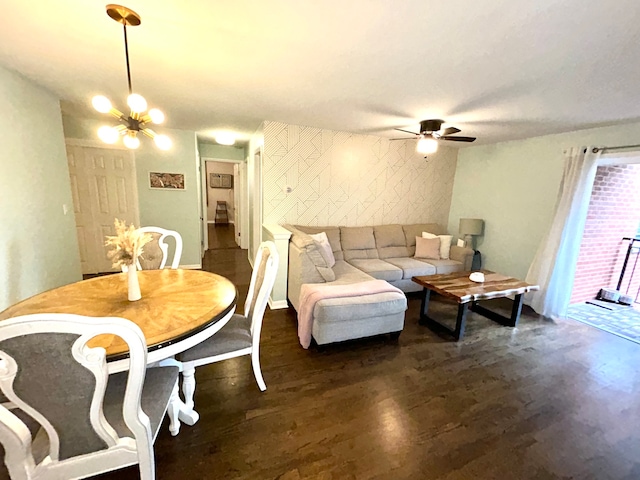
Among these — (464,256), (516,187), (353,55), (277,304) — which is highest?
(353,55)

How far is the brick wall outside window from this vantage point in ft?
11.5

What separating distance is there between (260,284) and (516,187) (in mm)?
4089

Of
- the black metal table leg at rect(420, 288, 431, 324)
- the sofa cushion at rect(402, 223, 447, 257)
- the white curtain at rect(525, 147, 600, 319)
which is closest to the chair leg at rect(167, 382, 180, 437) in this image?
the black metal table leg at rect(420, 288, 431, 324)

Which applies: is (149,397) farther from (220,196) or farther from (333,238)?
(220,196)

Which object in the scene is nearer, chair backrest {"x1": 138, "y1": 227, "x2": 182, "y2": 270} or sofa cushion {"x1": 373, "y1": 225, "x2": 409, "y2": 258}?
chair backrest {"x1": 138, "y1": 227, "x2": 182, "y2": 270}

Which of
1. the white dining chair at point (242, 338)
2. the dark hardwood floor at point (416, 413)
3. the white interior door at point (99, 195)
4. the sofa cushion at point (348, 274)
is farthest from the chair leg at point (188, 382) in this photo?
the white interior door at point (99, 195)

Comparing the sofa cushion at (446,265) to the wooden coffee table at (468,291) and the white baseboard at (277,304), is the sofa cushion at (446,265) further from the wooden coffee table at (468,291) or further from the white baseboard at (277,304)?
the white baseboard at (277,304)

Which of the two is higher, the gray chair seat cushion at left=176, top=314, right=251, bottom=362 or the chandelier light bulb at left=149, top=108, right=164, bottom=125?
the chandelier light bulb at left=149, top=108, right=164, bottom=125

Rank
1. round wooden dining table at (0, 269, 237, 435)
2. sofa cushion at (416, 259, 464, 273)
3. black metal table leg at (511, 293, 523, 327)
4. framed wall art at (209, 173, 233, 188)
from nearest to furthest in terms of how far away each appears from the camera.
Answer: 1. round wooden dining table at (0, 269, 237, 435)
2. black metal table leg at (511, 293, 523, 327)
3. sofa cushion at (416, 259, 464, 273)
4. framed wall art at (209, 173, 233, 188)

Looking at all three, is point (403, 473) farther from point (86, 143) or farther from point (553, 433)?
point (86, 143)

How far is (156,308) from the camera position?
5.07 feet

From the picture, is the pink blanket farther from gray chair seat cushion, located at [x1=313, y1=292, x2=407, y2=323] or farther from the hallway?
the hallway

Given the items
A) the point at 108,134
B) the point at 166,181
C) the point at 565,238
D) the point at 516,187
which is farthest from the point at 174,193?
the point at 565,238

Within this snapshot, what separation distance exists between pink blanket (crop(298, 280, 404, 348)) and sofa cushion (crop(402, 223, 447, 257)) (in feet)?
6.57
